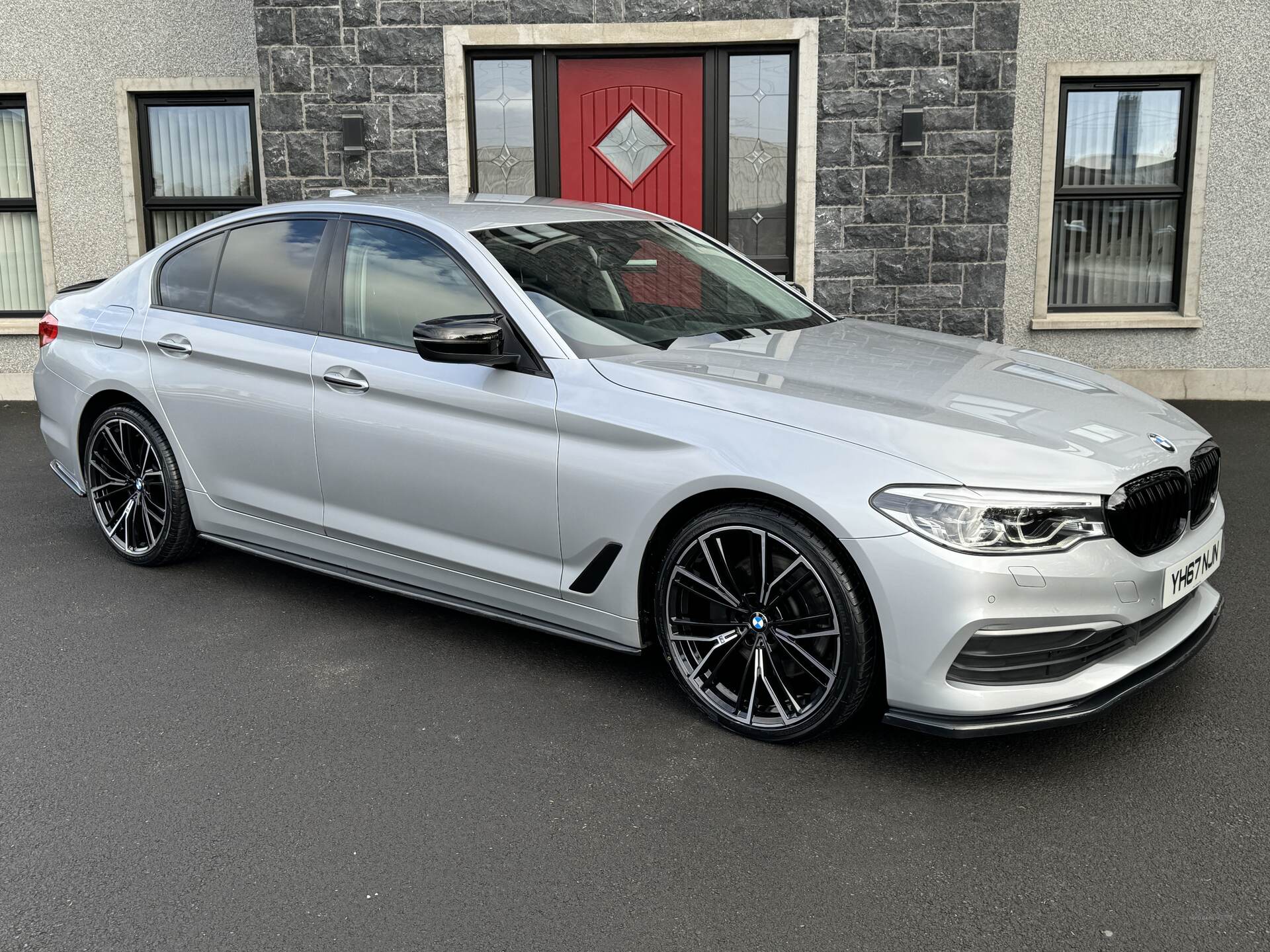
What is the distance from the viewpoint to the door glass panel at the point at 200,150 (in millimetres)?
10609

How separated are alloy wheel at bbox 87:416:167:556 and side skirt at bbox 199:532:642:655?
14.2 inches

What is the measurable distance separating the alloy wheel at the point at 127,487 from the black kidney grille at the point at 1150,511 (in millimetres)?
3995

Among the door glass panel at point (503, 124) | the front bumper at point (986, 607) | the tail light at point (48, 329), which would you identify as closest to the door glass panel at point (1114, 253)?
the door glass panel at point (503, 124)

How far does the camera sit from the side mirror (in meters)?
4.07

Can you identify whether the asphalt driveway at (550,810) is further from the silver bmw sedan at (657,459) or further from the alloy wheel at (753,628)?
the silver bmw sedan at (657,459)

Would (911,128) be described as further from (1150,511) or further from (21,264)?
(21,264)

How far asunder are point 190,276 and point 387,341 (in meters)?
1.38

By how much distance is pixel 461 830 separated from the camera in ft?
10.9

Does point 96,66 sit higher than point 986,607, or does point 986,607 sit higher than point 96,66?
point 96,66

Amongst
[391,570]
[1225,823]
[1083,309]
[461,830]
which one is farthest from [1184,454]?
[1083,309]

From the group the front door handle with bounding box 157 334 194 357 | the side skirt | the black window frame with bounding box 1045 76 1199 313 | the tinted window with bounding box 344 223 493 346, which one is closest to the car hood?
the tinted window with bounding box 344 223 493 346

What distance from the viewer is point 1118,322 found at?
10.1m

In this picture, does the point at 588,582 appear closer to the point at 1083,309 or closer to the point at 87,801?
the point at 87,801

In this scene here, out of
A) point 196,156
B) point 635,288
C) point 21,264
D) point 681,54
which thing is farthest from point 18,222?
point 635,288
